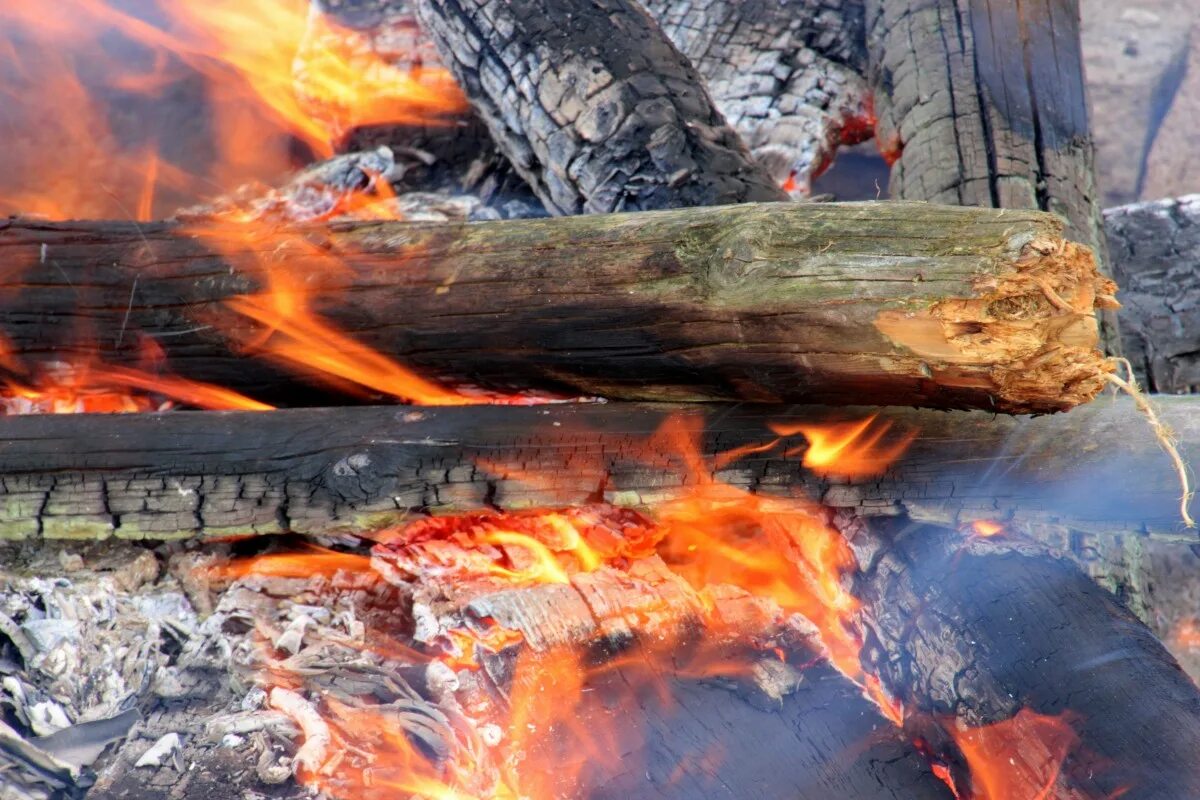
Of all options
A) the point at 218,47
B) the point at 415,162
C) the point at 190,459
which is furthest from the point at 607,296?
the point at 218,47

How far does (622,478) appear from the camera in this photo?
2.38 m

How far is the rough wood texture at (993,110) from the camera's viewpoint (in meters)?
3.07

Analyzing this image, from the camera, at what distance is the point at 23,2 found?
16.9 feet

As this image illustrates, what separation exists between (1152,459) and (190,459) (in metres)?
2.24

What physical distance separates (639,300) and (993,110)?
5.30 feet

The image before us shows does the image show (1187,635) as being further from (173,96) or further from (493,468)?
(173,96)

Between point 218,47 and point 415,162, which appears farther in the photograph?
point 218,47

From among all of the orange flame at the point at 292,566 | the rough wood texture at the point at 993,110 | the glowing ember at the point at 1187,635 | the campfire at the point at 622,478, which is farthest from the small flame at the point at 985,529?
the glowing ember at the point at 1187,635

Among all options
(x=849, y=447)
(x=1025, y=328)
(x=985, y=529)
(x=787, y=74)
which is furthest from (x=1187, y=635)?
(x=787, y=74)

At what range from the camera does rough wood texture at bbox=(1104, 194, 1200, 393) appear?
3406 mm

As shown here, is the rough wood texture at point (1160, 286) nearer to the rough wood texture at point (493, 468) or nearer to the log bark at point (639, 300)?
the rough wood texture at point (493, 468)

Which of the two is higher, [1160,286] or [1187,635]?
[1160,286]

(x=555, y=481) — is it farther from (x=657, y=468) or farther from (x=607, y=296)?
(x=607, y=296)

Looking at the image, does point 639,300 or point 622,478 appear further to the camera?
point 622,478
